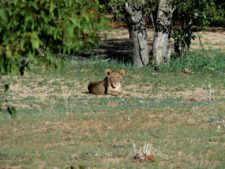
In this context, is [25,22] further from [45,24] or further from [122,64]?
[122,64]

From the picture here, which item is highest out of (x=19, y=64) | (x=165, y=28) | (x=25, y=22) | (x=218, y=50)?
(x=25, y=22)

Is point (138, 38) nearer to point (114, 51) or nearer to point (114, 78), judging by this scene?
point (114, 78)

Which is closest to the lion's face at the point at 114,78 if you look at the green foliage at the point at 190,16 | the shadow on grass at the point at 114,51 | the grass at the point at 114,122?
the grass at the point at 114,122

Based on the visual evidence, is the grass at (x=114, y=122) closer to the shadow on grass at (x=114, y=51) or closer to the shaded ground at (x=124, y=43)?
the shadow on grass at (x=114, y=51)

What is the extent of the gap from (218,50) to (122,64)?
21.3 feet

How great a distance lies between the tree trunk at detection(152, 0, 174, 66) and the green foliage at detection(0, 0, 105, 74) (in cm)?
1638

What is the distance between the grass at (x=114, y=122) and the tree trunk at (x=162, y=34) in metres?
1.53

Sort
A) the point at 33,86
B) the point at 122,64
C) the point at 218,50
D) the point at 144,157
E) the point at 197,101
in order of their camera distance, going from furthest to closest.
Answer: the point at 218,50 < the point at 122,64 < the point at 33,86 < the point at 197,101 < the point at 144,157

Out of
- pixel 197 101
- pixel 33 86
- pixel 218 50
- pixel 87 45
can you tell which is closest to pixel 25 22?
pixel 87 45

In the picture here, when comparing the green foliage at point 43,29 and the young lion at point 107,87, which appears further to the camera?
the young lion at point 107,87

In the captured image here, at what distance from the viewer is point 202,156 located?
33.4 ft

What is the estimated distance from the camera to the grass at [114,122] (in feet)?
33.1

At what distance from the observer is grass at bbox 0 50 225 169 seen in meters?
10.1

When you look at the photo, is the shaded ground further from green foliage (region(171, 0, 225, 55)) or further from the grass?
the grass
